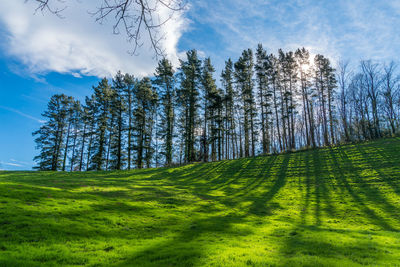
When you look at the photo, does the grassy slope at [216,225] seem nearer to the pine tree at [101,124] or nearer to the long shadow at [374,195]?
the long shadow at [374,195]

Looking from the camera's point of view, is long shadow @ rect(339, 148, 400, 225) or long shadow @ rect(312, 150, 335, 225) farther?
long shadow @ rect(312, 150, 335, 225)

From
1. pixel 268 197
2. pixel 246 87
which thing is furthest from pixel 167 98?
pixel 268 197

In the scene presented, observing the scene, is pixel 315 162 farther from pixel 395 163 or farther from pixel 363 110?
pixel 363 110

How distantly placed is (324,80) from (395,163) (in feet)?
Result: 76.9

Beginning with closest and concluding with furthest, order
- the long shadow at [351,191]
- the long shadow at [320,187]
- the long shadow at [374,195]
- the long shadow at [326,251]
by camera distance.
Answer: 1. the long shadow at [326,251]
2. the long shadow at [351,191]
3. the long shadow at [374,195]
4. the long shadow at [320,187]

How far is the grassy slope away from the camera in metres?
5.36

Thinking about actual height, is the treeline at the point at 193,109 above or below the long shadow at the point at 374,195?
above

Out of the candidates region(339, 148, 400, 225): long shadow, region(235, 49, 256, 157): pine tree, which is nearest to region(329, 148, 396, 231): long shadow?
region(339, 148, 400, 225): long shadow

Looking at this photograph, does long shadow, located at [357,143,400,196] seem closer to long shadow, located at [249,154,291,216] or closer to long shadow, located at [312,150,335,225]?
long shadow, located at [312,150,335,225]

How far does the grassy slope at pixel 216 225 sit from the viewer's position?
536 cm

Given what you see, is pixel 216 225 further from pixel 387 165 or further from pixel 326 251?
pixel 387 165

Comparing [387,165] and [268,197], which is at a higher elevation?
[387,165]

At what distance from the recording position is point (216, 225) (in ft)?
31.0

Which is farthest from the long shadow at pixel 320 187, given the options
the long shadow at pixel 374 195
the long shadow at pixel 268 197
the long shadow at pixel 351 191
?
the long shadow at pixel 268 197
